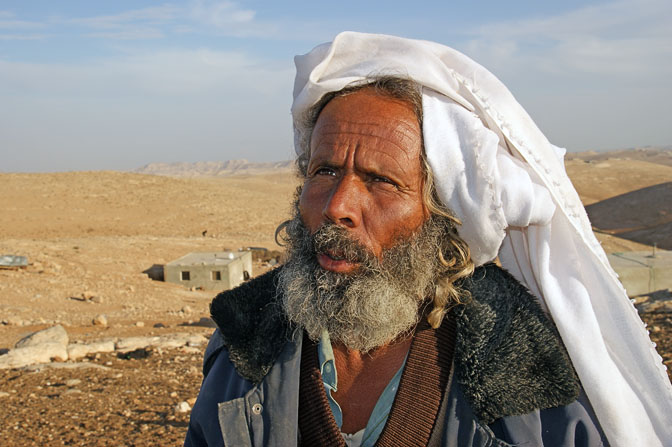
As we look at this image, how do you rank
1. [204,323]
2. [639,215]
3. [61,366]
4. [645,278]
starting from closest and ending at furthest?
[61,366] < [204,323] < [645,278] < [639,215]

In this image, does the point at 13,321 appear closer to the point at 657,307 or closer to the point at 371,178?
the point at 371,178

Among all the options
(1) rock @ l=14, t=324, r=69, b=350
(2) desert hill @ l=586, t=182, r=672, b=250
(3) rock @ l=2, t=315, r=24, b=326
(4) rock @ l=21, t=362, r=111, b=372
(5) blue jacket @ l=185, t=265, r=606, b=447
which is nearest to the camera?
(5) blue jacket @ l=185, t=265, r=606, b=447

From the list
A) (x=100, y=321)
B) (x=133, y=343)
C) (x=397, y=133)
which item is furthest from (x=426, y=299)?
(x=100, y=321)

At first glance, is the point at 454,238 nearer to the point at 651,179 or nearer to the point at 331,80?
the point at 331,80

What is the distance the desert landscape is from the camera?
→ 4.98 meters

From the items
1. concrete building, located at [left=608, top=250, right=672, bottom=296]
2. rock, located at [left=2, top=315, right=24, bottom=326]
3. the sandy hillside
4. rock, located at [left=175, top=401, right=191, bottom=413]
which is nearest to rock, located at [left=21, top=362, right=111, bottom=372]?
rock, located at [left=175, top=401, right=191, bottom=413]

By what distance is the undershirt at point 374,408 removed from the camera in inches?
72.7

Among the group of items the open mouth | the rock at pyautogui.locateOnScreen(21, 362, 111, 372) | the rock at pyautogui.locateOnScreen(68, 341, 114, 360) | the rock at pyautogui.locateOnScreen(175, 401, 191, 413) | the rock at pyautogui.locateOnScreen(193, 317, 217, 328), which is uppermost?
the open mouth

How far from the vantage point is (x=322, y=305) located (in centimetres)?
195

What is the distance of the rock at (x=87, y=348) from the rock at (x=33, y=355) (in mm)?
89

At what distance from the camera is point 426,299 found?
2.04 metres

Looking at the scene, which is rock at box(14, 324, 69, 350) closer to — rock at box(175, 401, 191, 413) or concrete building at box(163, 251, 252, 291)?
rock at box(175, 401, 191, 413)

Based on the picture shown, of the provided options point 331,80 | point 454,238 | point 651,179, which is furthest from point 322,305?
point 651,179

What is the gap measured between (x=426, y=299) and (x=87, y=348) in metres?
6.07
